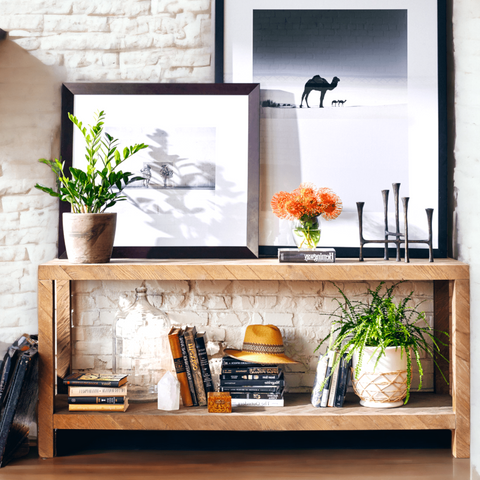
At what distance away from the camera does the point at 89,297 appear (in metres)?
1.96

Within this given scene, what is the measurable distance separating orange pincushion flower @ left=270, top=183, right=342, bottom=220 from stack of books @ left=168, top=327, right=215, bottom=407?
0.56 meters

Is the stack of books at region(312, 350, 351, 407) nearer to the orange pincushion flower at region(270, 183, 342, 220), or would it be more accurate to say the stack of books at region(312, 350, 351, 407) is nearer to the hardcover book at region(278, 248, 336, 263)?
the hardcover book at region(278, 248, 336, 263)

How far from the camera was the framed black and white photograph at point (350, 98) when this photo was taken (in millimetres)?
1859

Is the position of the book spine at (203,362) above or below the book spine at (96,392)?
above

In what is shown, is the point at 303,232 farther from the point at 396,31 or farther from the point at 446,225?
the point at 396,31

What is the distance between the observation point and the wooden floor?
156 cm

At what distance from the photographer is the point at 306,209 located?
168 cm

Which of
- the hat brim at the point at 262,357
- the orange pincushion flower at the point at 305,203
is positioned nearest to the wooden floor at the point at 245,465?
the hat brim at the point at 262,357

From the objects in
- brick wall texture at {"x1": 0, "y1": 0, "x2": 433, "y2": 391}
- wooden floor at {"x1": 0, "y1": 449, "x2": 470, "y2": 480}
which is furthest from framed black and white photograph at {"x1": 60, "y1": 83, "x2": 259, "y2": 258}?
wooden floor at {"x1": 0, "y1": 449, "x2": 470, "y2": 480}

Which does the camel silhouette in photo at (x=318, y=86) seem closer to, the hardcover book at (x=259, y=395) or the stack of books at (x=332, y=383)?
the stack of books at (x=332, y=383)

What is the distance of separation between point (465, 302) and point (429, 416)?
15.9 inches

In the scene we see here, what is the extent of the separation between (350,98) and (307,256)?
675 millimetres

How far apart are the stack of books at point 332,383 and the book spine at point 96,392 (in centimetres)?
69

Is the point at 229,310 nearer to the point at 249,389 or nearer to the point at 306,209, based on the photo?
the point at 249,389
